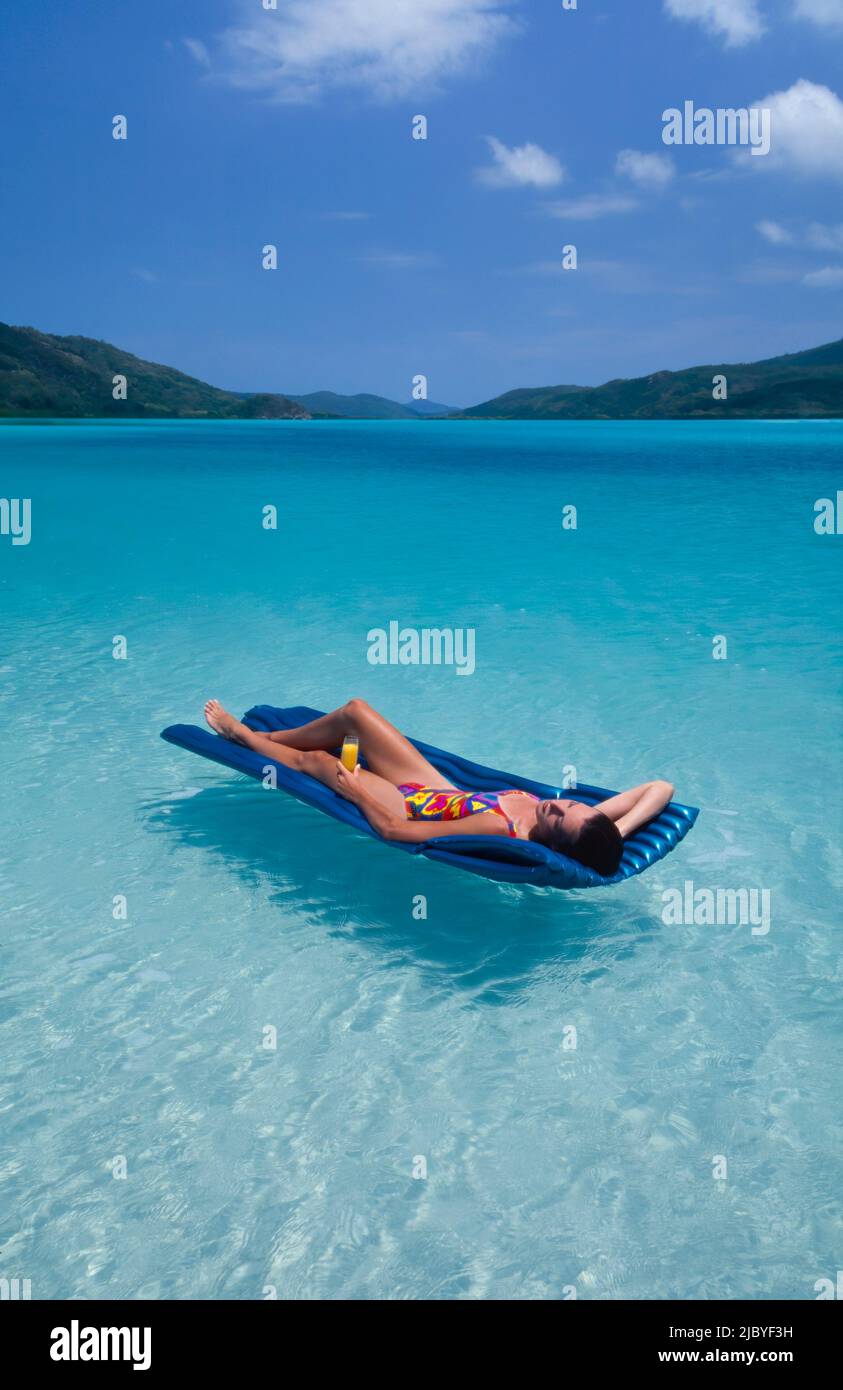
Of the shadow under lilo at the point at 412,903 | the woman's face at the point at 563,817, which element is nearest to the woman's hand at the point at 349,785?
the shadow under lilo at the point at 412,903

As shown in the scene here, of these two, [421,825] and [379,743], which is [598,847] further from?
[379,743]

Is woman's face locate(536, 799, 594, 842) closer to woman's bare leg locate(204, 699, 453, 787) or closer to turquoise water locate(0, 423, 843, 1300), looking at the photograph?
turquoise water locate(0, 423, 843, 1300)

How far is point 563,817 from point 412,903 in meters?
0.75

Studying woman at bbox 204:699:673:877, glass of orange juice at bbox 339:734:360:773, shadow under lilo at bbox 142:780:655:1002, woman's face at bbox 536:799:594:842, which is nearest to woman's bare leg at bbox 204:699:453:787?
woman at bbox 204:699:673:877

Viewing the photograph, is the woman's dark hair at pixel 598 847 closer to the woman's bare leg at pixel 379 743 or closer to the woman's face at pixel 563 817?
the woman's face at pixel 563 817

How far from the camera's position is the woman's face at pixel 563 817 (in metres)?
3.43

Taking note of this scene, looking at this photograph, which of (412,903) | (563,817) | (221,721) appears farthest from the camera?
(221,721)

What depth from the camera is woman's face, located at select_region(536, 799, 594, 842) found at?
343 centimetres

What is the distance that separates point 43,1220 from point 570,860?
1.75 meters

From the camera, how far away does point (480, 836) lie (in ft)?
11.0

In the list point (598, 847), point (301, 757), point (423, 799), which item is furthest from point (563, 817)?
point (301, 757)

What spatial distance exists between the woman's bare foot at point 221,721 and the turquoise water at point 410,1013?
0.38 meters
